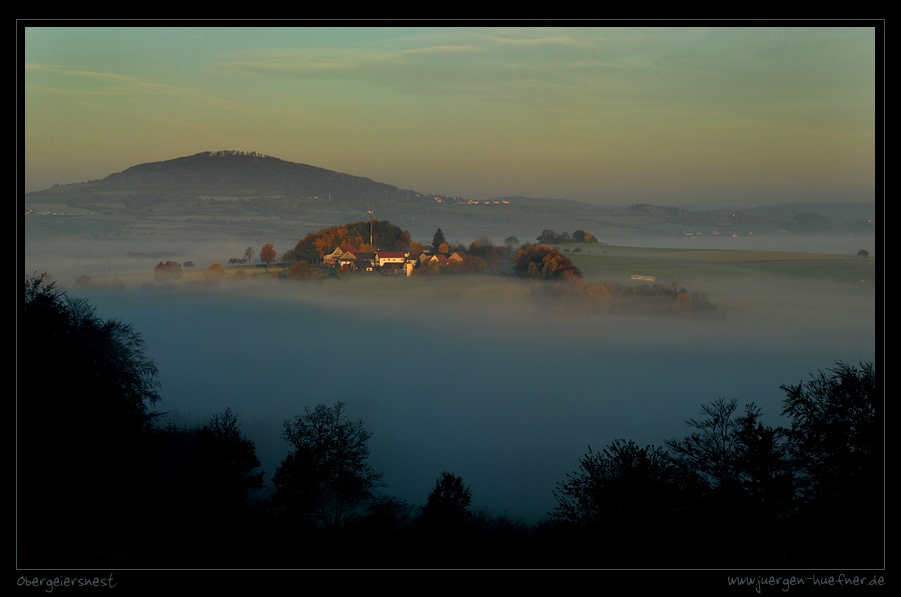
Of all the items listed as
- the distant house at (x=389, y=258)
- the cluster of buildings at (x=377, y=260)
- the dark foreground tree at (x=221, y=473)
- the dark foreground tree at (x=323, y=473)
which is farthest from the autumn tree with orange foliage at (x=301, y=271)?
the dark foreground tree at (x=221, y=473)

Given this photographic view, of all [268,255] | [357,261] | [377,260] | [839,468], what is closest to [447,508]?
[839,468]

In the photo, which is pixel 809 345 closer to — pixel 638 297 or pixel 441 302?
pixel 638 297

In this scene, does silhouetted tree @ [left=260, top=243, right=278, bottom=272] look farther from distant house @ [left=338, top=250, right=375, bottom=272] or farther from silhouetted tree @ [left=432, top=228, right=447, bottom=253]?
silhouetted tree @ [left=432, top=228, right=447, bottom=253]

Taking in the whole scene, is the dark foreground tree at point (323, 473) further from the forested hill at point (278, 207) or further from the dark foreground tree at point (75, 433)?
the forested hill at point (278, 207)

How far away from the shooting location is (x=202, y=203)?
129 ft

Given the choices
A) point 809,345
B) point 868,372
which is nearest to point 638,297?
point 809,345

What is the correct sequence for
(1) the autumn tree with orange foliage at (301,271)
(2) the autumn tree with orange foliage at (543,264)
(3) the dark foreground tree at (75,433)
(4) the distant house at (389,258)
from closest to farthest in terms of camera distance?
(3) the dark foreground tree at (75,433) < (4) the distant house at (389,258) < (1) the autumn tree with orange foliage at (301,271) < (2) the autumn tree with orange foliage at (543,264)

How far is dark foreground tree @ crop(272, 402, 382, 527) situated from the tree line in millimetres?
46

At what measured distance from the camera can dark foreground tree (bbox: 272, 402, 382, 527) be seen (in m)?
17.8

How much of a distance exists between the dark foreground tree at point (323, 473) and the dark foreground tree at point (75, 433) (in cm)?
312

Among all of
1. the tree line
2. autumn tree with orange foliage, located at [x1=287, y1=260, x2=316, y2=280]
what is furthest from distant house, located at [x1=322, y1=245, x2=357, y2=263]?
the tree line

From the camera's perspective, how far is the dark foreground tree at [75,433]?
1578 cm

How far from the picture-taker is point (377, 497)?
19547 millimetres

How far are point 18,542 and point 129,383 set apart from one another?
7.23m
